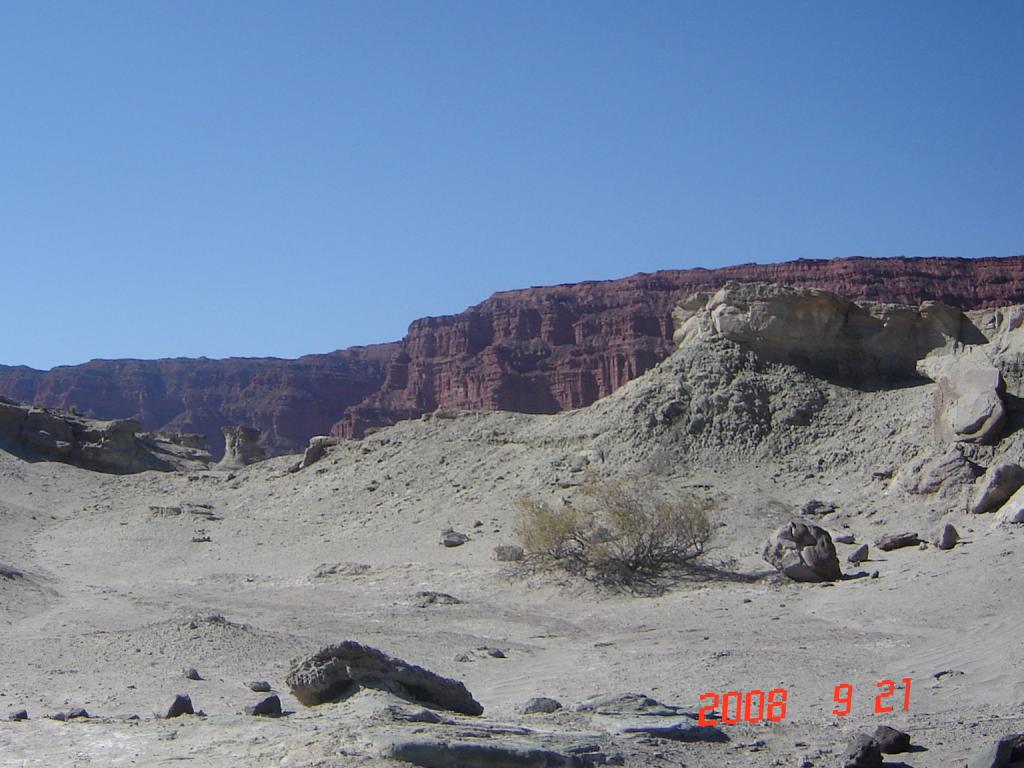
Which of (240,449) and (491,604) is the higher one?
(240,449)

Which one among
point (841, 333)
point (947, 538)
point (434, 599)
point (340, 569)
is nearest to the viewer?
point (947, 538)

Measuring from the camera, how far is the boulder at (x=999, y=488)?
20.1 meters

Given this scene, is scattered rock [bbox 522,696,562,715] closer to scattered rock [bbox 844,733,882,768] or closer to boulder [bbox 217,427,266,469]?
scattered rock [bbox 844,733,882,768]

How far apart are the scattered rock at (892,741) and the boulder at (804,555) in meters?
10.3

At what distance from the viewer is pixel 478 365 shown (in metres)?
118

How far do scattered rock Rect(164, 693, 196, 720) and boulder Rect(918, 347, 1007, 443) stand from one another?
60.3 ft

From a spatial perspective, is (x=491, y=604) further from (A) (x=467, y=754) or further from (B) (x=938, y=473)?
(A) (x=467, y=754)

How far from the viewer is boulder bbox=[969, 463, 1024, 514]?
20.1m

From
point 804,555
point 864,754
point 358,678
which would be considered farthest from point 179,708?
point 804,555

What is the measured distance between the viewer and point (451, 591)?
2012cm

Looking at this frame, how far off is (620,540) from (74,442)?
31.6 meters

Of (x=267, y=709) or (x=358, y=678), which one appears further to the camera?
(x=358, y=678)

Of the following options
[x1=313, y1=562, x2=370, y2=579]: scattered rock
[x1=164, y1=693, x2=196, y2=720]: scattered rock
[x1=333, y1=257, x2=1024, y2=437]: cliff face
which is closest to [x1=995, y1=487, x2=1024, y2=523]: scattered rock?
[x1=313, y1=562, x2=370, y2=579]: scattered rock

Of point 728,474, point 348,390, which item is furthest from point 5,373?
point 728,474
